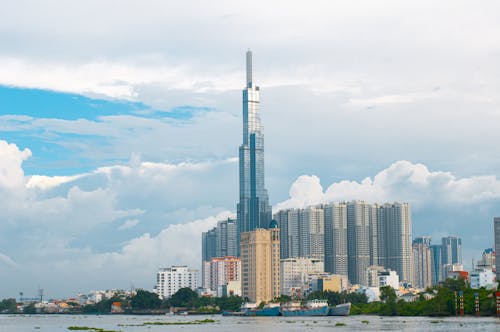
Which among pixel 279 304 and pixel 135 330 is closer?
pixel 135 330

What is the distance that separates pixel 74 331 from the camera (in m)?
108

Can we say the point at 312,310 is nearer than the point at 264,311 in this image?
Yes

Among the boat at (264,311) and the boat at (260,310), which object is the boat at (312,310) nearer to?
the boat at (264,311)

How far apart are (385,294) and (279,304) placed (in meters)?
31.1

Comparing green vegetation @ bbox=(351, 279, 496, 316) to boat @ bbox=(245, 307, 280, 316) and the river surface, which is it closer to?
the river surface

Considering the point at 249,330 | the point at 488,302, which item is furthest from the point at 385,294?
the point at 249,330

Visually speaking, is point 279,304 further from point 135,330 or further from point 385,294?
point 135,330

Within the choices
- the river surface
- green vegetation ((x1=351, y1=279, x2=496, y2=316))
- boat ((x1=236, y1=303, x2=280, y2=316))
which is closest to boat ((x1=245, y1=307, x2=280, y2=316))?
boat ((x1=236, y1=303, x2=280, y2=316))

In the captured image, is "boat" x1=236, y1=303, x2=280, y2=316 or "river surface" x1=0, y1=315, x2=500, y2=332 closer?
"river surface" x1=0, y1=315, x2=500, y2=332

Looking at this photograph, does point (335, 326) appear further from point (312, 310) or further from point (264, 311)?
point (264, 311)

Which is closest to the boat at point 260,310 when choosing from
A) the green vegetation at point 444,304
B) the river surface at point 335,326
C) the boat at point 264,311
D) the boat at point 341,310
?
the boat at point 264,311

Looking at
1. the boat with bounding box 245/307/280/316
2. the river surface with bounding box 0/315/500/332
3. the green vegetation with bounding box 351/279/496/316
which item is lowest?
the boat with bounding box 245/307/280/316

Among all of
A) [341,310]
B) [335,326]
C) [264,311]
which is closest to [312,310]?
[341,310]

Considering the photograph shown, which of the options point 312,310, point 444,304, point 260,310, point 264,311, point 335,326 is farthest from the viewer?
point 260,310
